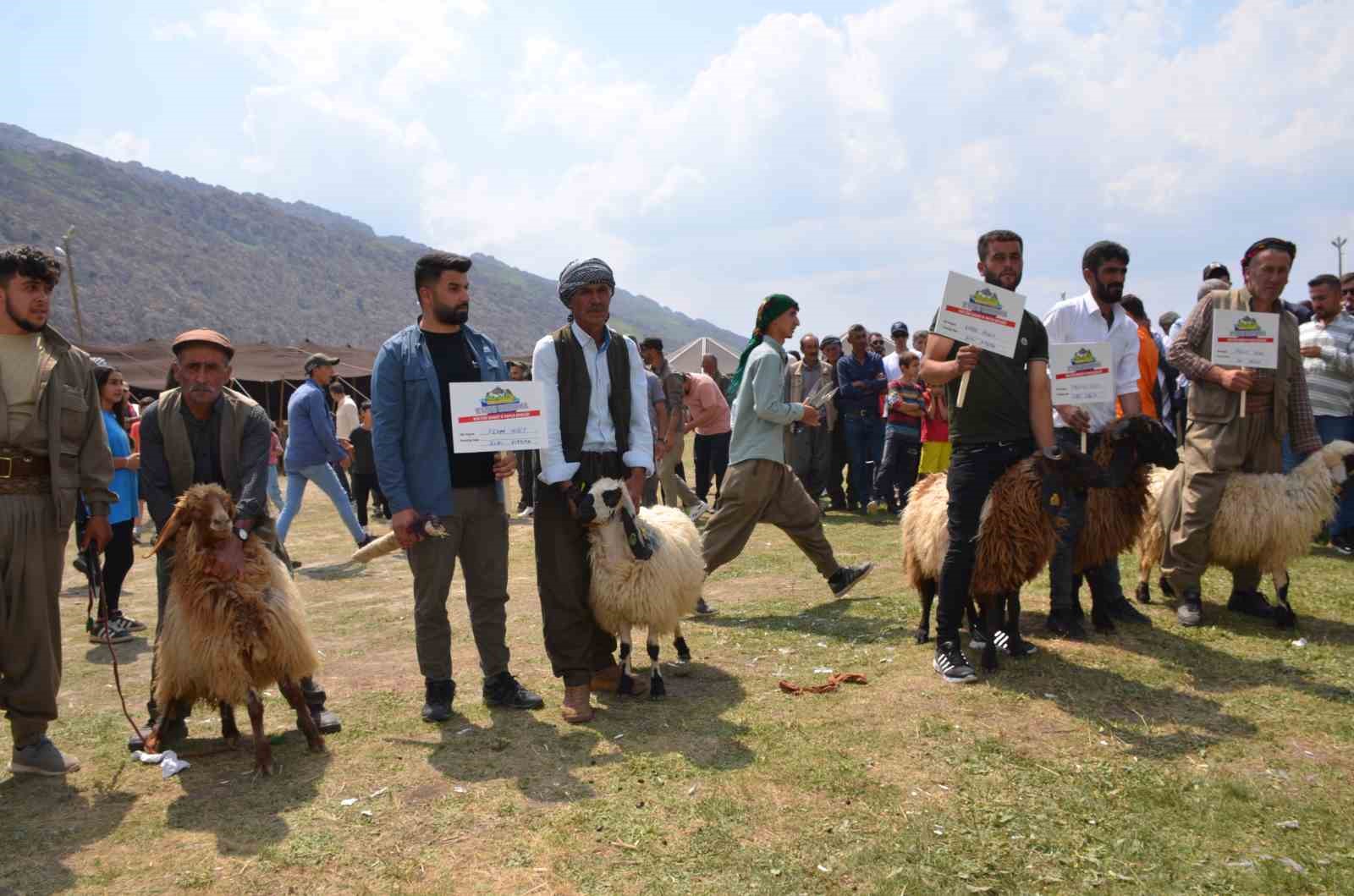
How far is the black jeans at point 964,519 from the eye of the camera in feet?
17.3

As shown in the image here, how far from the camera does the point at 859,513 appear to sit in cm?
1272

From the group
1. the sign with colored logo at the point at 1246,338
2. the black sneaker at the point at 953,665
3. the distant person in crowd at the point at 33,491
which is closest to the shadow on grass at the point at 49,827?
the distant person in crowd at the point at 33,491

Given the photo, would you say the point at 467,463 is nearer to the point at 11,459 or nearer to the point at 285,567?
the point at 285,567

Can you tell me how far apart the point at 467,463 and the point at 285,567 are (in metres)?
1.15

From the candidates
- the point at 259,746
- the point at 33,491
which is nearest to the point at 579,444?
the point at 259,746

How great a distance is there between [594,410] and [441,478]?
94cm

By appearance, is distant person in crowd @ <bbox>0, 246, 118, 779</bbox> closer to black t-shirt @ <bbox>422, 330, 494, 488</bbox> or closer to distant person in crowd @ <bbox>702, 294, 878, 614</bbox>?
black t-shirt @ <bbox>422, 330, 494, 488</bbox>

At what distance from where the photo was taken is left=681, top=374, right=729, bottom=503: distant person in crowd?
11.3 meters

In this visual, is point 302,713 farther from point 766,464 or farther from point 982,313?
point 982,313

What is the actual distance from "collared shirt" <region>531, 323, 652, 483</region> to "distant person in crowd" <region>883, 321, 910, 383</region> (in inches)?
290

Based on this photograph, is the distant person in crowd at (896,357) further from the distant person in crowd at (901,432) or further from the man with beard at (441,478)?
the man with beard at (441,478)

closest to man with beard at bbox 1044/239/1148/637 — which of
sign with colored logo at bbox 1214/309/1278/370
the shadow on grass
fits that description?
sign with colored logo at bbox 1214/309/1278/370

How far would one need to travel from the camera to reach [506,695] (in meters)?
5.24

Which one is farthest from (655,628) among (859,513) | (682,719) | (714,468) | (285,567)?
(859,513)
